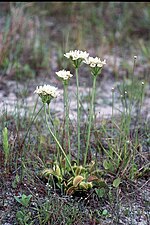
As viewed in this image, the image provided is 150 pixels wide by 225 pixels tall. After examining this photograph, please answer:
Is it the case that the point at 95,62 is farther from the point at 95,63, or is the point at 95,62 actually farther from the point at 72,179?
the point at 72,179

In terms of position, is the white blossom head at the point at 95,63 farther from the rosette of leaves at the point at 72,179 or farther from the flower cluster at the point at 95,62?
the rosette of leaves at the point at 72,179

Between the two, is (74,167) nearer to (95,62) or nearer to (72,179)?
(72,179)

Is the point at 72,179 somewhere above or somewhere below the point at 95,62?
below

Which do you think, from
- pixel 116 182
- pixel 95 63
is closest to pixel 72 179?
pixel 116 182

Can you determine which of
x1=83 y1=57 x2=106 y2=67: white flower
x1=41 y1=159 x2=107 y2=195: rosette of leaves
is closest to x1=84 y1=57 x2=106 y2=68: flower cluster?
x1=83 y1=57 x2=106 y2=67: white flower

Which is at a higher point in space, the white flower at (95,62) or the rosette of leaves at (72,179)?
the white flower at (95,62)

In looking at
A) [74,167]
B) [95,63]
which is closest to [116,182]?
[74,167]

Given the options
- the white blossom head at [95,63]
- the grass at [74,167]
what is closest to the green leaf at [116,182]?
the grass at [74,167]

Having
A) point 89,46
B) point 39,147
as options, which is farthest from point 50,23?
point 39,147

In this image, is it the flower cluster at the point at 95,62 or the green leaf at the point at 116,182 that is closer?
the flower cluster at the point at 95,62

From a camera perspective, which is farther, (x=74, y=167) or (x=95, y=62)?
(x=74, y=167)

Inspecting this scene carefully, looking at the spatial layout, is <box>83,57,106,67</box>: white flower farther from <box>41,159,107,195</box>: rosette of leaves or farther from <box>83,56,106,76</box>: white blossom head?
<box>41,159,107,195</box>: rosette of leaves
